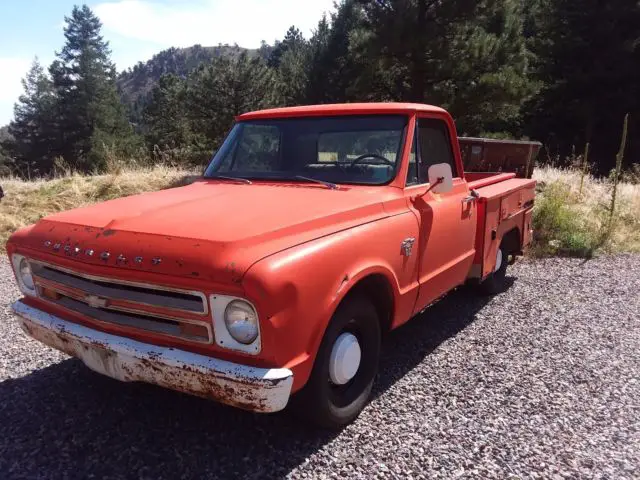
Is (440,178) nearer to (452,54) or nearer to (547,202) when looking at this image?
(547,202)

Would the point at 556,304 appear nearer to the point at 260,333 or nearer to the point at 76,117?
the point at 260,333

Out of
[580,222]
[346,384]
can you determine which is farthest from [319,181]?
[580,222]

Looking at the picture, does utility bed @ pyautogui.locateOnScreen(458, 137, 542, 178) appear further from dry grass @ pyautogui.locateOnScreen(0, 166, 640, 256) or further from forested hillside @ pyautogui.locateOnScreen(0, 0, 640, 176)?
forested hillside @ pyautogui.locateOnScreen(0, 0, 640, 176)

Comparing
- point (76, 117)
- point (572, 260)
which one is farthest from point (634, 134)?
point (76, 117)

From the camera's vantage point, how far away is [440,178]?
343 cm

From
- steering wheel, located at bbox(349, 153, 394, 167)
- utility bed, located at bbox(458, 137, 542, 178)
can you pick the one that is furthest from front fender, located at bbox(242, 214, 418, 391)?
utility bed, located at bbox(458, 137, 542, 178)

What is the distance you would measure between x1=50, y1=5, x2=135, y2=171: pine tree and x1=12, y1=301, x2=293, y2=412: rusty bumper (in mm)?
39288

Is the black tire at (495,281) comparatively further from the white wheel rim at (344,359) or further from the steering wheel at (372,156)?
the white wheel rim at (344,359)

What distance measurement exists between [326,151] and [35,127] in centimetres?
4792

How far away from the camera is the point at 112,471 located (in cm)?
247

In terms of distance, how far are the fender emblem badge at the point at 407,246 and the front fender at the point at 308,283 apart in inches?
6.4

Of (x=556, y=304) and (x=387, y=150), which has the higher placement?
(x=387, y=150)

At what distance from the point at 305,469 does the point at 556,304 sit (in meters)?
3.60

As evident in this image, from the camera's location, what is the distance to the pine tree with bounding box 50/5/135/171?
3984 centimetres
